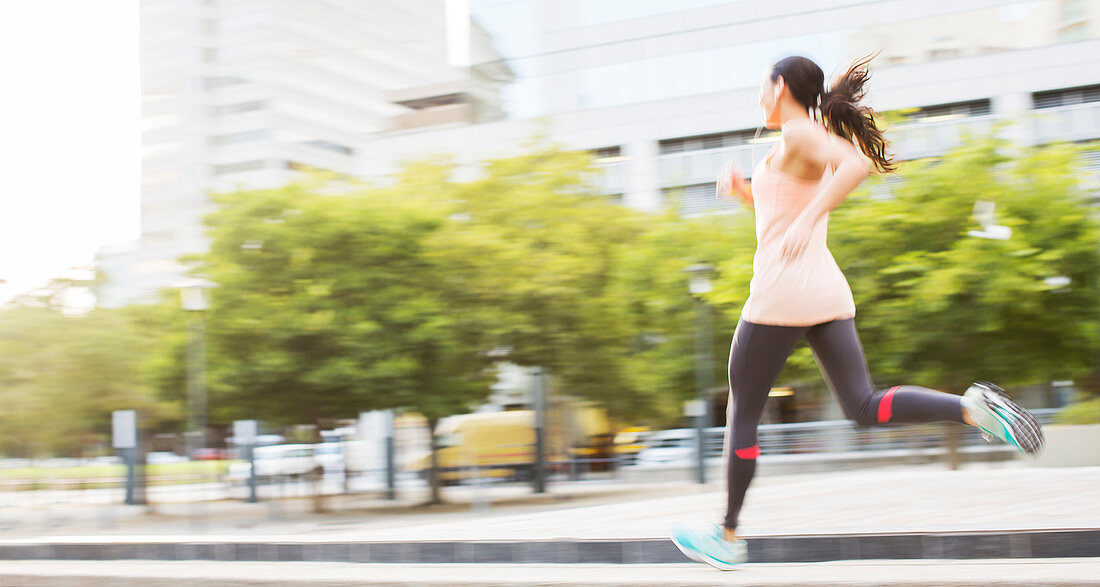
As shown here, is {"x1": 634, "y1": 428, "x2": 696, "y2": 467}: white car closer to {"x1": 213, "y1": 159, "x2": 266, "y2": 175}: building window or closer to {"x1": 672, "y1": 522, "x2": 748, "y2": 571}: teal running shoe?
{"x1": 672, "y1": 522, "x2": 748, "y2": 571}: teal running shoe

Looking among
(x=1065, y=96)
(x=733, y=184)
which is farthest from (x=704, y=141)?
(x=733, y=184)

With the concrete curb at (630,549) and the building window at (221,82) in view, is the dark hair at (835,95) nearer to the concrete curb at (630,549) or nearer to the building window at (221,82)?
the concrete curb at (630,549)

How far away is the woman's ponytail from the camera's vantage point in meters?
3.40

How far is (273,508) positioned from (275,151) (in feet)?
203

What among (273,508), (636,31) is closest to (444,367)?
(273,508)

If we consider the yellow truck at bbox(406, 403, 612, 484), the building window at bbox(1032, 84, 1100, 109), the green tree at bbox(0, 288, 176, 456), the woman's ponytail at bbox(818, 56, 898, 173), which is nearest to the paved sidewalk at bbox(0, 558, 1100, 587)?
the woman's ponytail at bbox(818, 56, 898, 173)

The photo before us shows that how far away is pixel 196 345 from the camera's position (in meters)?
21.1

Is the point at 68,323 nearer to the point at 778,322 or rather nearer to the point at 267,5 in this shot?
the point at 778,322

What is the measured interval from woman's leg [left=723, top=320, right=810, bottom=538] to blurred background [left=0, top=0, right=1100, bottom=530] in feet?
27.6

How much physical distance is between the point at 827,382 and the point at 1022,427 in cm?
62

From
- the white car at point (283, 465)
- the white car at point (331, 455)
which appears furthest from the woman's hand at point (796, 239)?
the white car at point (331, 455)

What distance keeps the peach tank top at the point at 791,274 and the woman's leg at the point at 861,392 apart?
2.8 inches

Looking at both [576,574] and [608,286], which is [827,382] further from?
[608,286]

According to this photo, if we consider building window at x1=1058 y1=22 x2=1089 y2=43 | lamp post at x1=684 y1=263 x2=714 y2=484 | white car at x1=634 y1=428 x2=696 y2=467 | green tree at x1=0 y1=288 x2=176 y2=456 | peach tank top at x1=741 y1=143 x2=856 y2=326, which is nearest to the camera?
peach tank top at x1=741 y1=143 x2=856 y2=326
